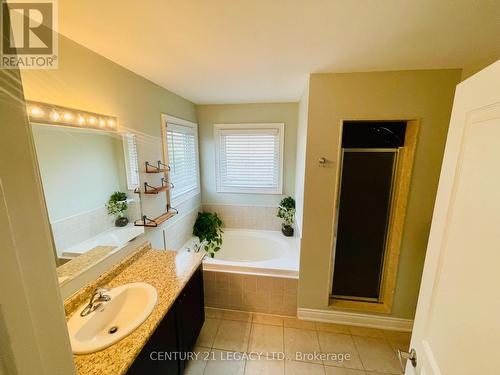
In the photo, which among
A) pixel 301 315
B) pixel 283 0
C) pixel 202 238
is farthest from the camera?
pixel 202 238

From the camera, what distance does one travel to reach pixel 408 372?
0.95 meters

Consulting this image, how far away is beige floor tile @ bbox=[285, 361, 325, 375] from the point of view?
1632mm

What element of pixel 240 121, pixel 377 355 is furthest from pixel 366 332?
pixel 240 121

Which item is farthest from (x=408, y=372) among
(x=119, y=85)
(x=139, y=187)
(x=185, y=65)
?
(x=119, y=85)

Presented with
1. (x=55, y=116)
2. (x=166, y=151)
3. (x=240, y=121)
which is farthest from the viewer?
(x=240, y=121)

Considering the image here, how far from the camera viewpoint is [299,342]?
188cm

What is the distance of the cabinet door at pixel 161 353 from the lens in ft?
3.40

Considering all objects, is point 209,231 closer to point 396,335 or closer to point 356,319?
point 356,319

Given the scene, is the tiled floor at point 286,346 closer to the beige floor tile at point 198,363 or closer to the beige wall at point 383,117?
the beige floor tile at point 198,363

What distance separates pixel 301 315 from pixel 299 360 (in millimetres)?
441

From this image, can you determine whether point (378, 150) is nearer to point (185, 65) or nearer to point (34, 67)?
point (185, 65)

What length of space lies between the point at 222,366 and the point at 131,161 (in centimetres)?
187

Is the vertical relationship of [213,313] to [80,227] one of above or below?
below

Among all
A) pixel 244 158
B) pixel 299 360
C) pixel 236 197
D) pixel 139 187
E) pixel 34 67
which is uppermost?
pixel 34 67
